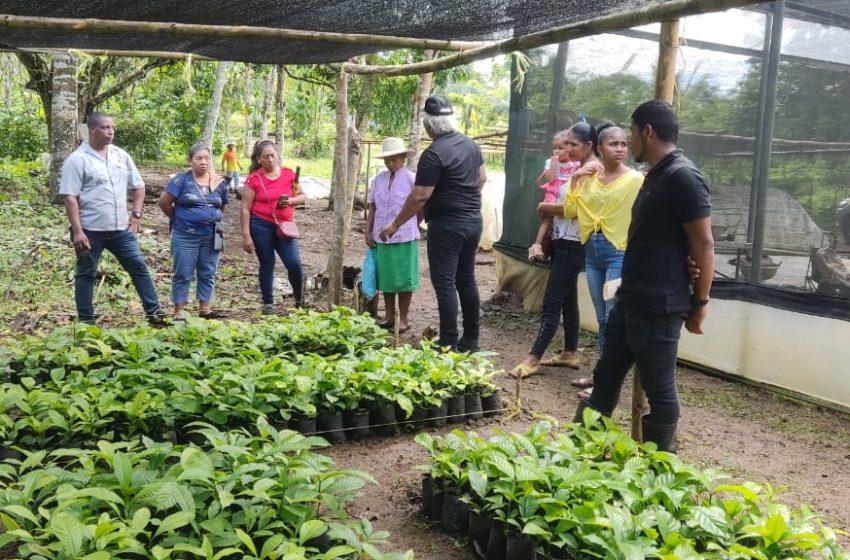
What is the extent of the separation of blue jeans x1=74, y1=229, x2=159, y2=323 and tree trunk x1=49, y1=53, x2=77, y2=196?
5.40m

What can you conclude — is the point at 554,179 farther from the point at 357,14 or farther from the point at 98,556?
the point at 98,556

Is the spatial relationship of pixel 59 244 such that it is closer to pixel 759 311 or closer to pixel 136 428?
pixel 136 428

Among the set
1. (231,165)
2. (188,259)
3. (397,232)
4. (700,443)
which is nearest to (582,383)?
(700,443)

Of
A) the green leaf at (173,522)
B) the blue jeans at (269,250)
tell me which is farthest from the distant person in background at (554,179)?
the green leaf at (173,522)

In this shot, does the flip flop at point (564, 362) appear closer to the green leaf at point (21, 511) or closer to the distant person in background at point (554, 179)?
the distant person in background at point (554, 179)

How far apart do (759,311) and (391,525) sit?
3587 millimetres

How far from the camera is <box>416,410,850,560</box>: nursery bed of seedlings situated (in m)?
2.56

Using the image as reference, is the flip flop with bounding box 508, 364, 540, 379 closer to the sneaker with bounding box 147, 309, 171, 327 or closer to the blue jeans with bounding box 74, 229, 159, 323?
the sneaker with bounding box 147, 309, 171, 327

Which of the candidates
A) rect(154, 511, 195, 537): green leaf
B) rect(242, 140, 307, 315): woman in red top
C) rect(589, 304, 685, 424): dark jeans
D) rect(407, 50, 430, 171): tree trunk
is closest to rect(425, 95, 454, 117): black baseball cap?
rect(242, 140, 307, 315): woman in red top

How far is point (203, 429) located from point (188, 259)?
3.06 metres

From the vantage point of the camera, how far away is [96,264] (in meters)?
5.85

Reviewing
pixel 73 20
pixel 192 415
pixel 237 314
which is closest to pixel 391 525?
pixel 192 415

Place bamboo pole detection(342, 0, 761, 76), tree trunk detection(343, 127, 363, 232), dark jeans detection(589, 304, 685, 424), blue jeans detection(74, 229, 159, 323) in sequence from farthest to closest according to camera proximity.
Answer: tree trunk detection(343, 127, 363, 232) < blue jeans detection(74, 229, 159, 323) < dark jeans detection(589, 304, 685, 424) < bamboo pole detection(342, 0, 761, 76)

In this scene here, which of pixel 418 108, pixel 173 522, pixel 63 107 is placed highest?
pixel 418 108
